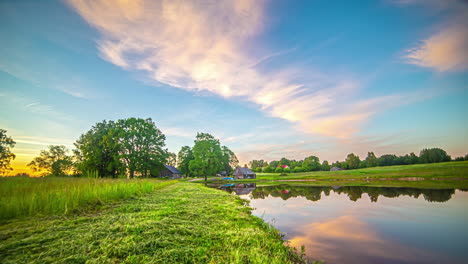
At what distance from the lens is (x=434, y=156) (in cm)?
6394

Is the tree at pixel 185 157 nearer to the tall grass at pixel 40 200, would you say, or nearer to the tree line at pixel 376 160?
the tree line at pixel 376 160

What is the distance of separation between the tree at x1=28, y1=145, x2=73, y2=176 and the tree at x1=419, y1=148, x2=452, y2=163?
117 m

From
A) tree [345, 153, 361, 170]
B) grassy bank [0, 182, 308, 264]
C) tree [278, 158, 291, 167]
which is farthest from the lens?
tree [278, 158, 291, 167]

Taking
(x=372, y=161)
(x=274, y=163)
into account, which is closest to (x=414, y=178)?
(x=372, y=161)

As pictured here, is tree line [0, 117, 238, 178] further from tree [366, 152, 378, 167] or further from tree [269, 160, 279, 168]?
tree [269, 160, 279, 168]

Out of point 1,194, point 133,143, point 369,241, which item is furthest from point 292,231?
point 133,143

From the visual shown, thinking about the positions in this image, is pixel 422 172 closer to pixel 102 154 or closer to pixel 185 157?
pixel 102 154

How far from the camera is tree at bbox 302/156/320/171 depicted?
91500 millimetres

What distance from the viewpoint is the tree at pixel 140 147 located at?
32844 mm

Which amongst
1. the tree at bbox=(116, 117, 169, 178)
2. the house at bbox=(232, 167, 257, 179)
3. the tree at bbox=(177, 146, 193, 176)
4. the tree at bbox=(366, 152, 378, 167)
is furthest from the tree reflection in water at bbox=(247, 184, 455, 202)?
the tree at bbox=(366, 152, 378, 167)

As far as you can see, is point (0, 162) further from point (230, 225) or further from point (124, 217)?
point (230, 225)

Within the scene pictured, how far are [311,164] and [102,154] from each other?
9076cm

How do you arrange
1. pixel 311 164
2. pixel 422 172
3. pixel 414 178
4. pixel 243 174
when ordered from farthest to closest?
pixel 311 164 → pixel 243 174 → pixel 422 172 → pixel 414 178

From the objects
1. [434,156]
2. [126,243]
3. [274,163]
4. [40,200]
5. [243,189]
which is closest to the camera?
[126,243]
